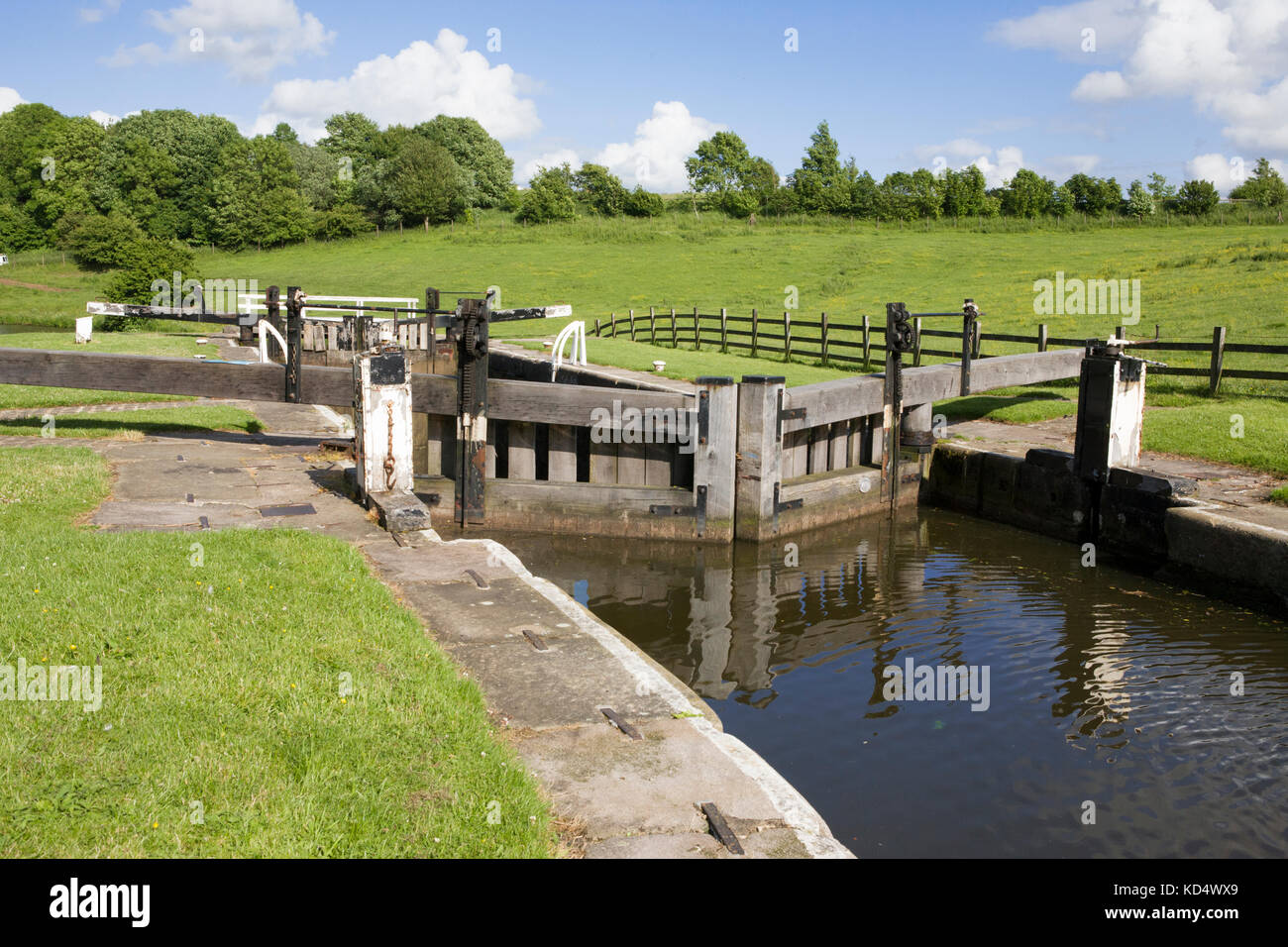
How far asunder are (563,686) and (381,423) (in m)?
4.82

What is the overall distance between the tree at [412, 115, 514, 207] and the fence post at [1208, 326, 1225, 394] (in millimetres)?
67479

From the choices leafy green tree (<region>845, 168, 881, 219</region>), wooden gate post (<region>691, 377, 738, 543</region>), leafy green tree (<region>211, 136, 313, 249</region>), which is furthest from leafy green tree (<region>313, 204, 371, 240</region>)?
wooden gate post (<region>691, 377, 738, 543</region>)

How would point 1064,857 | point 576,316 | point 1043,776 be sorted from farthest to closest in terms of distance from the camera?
point 576,316 < point 1043,776 < point 1064,857

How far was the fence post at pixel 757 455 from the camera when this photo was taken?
11594 mm

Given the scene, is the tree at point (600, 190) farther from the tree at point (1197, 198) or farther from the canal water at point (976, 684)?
the canal water at point (976, 684)

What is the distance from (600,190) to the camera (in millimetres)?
86188

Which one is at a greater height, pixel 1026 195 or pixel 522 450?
pixel 1026 195

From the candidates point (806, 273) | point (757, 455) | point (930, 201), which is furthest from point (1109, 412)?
point (930, 201)

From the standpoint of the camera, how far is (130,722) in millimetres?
4539

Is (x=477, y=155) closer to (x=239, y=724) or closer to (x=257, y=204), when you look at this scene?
(x=257, y=204)

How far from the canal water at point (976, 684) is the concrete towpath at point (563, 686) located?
112 cm
